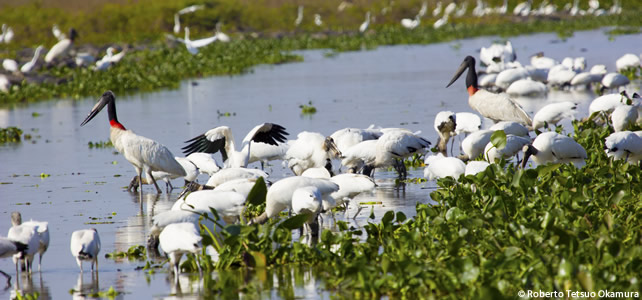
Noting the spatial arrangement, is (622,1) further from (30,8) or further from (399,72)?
(399,72)

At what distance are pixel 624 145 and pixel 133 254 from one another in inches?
185

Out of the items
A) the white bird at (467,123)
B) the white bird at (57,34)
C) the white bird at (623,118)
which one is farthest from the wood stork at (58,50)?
the white bird at (623,118)

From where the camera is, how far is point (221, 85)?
23938 mm

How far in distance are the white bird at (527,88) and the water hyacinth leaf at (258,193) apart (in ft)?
38.4

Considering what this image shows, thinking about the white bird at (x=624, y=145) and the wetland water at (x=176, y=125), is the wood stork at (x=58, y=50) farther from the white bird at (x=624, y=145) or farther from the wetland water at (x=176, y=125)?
the white bird at (x=624, y=145)

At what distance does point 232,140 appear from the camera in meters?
10.1

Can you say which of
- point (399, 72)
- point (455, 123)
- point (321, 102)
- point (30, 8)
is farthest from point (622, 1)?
point (455, 123)

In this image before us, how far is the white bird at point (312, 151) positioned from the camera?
9875 millimetres

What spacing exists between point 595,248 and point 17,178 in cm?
826

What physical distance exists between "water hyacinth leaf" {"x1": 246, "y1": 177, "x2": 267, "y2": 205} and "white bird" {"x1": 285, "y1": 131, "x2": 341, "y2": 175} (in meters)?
3.02

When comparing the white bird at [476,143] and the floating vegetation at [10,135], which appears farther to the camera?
the floating vegetation at [10,135]

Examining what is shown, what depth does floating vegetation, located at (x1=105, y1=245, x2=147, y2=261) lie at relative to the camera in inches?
268

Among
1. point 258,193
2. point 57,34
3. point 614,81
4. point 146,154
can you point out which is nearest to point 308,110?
point 614,81

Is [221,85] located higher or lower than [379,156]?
higher
